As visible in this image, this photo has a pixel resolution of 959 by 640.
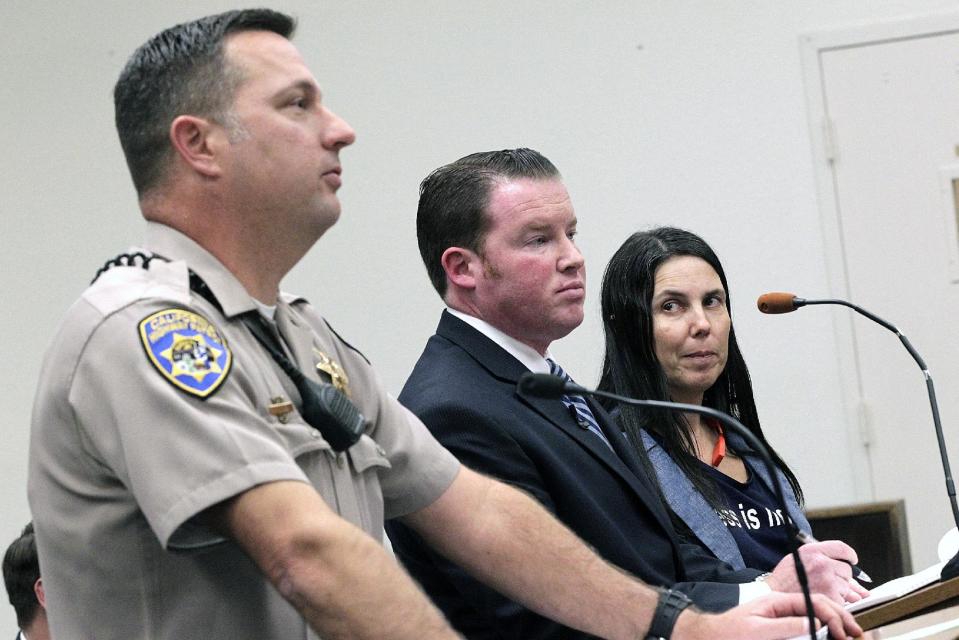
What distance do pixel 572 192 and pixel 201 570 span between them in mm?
3027

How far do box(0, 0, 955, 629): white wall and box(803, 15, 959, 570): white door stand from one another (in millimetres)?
86

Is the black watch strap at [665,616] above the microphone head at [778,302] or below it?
below

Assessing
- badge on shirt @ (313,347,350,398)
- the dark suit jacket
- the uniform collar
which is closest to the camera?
the uniform collar

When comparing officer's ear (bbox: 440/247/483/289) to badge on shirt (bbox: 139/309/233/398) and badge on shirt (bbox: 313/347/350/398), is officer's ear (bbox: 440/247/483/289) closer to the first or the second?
badge on shirt (bbox: 313/347/350/398)

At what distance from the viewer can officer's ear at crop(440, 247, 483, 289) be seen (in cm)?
238

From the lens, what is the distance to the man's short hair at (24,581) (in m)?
2.58

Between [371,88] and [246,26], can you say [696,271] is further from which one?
[371,88]

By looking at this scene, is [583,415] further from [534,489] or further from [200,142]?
[200,142]

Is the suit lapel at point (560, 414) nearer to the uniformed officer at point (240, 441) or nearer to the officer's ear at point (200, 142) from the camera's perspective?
the uniformed officer at point (240, 441)

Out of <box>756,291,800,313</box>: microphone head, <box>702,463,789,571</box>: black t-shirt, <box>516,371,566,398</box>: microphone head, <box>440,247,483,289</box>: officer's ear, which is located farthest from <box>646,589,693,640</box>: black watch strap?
<box>440,247,483,289</box>: officer's ear

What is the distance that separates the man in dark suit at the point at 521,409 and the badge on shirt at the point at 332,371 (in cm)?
30

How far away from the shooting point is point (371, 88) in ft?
14.2

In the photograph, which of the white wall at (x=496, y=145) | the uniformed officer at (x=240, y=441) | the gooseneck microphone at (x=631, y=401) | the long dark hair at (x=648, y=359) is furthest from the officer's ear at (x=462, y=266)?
the white wall at (x=496, y=145)

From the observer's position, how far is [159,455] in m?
1.24
